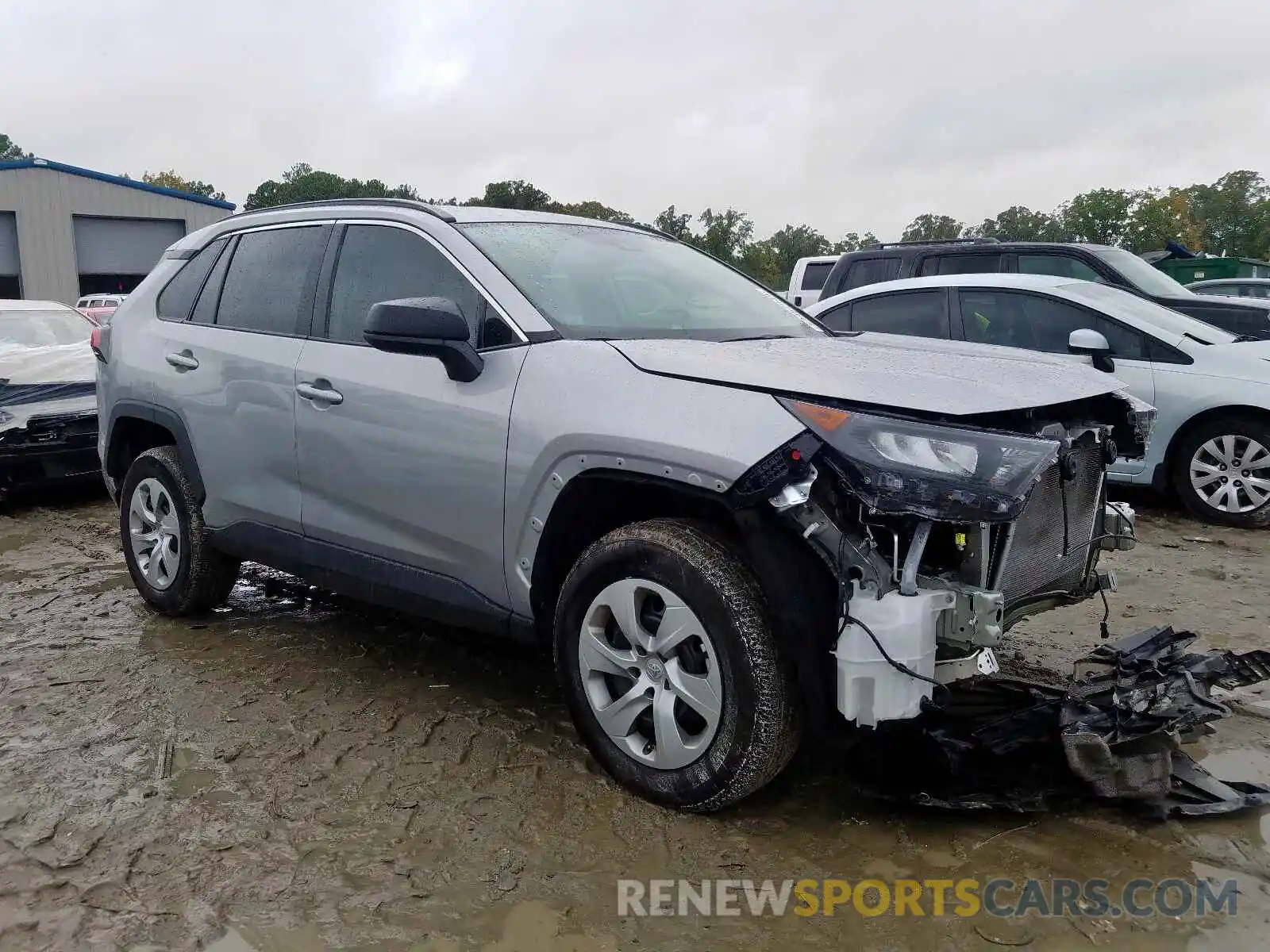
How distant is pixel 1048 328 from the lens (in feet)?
22.9

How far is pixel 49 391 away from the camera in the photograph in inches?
297

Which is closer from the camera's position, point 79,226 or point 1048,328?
point 1048,328

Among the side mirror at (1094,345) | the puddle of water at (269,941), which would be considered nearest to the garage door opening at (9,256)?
the side mirror at (1094,345)

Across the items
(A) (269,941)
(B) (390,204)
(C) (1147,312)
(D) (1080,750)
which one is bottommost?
(A) (269,941)

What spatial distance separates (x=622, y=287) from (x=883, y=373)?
1139mm

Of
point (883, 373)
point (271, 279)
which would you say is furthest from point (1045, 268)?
point (271, 279)

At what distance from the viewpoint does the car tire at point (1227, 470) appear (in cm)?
625

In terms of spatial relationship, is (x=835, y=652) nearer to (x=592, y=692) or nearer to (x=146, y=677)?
(x=592, y=692)

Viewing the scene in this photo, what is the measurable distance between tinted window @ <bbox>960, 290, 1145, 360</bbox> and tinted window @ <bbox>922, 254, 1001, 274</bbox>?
133 centimetres

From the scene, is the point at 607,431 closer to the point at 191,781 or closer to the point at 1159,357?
the point at 191,781

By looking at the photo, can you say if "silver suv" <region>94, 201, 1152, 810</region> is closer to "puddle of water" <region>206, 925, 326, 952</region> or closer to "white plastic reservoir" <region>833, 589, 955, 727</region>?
"white plastic reservoir" <region>833, 589, 955, 727</region>

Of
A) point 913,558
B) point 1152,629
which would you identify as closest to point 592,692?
point 913,558

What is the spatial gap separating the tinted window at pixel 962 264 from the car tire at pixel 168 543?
6.24 m

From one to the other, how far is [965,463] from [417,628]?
292 centimetres
